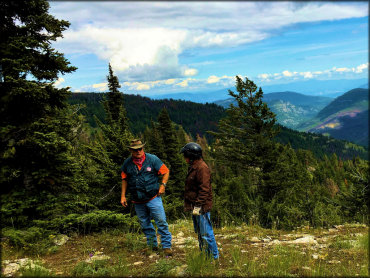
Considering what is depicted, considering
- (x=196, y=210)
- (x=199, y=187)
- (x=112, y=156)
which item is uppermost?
(x=112, y=156)

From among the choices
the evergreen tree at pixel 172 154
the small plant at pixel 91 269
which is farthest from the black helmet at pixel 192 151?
the evergreen tree at pixel 172 154

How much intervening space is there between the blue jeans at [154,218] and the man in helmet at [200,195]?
0.90 meters

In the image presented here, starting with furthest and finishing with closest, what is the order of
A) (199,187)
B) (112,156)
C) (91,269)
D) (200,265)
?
(112,156)
(199,187)
(91,269)
(200,265)

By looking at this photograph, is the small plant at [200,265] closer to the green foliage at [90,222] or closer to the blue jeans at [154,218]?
the blue jeans at [154,218]

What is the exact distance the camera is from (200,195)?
4.77 metres

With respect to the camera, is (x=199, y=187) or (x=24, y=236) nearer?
(x=199, y=187)

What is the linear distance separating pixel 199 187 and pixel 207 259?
1.32 metres

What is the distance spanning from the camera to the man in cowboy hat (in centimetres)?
561

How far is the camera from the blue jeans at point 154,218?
18.4ft

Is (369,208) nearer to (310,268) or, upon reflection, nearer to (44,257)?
(310,268)

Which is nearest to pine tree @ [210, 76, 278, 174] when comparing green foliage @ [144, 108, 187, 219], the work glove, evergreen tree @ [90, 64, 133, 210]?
green foliage @ [144, 108, 187, 219]

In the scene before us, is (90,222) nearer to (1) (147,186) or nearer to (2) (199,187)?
(1) (147,186)

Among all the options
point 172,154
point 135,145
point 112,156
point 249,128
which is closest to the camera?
point 135,145

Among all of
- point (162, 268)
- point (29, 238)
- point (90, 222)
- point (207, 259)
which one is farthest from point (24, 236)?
point (207, 259)
